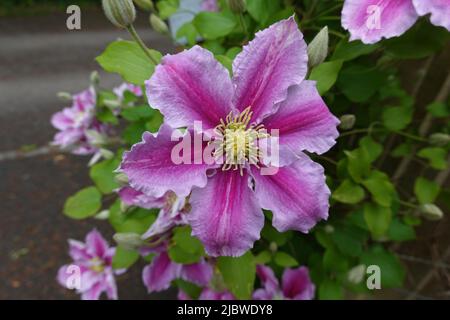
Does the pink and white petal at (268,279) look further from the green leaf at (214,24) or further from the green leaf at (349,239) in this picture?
the green leaf at (214,24)

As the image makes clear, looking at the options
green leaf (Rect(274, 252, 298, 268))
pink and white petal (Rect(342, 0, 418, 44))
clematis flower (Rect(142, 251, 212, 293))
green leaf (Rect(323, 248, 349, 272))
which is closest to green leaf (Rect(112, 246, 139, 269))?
clematis flower (Rect(142, 251, 212, 293))

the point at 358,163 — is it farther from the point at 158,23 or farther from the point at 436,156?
the point at 158,23

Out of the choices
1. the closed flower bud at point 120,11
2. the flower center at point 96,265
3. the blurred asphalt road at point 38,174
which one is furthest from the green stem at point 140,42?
the blurred asphalt road at point 38,174

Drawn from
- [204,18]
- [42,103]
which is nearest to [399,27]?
[204,18]

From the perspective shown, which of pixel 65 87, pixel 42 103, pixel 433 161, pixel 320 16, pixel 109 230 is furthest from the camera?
pixel 65 87

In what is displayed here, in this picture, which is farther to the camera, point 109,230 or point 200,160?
point 109,230

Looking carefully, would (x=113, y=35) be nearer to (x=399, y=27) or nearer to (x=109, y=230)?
(x=109, y=230)
